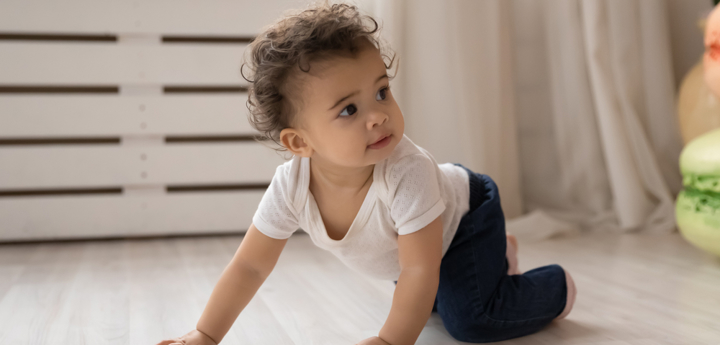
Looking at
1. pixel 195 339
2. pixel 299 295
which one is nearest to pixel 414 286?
pixel 195 339

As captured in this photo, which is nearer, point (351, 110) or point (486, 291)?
point (351, 110)

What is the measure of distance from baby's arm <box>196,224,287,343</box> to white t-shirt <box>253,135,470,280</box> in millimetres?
20

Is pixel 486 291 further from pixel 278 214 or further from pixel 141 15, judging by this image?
pixel 141 15

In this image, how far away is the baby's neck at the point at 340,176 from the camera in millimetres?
817

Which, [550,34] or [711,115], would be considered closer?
[711,115]

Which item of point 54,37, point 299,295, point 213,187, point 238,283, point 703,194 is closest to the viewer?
point 238,283

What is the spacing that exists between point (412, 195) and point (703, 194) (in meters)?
0.83

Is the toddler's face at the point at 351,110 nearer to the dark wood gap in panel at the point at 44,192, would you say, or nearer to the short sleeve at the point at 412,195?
the short sleeve at the point at 412,195

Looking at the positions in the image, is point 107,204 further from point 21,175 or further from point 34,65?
point 34,65

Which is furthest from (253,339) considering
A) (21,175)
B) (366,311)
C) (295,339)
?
(21,175)

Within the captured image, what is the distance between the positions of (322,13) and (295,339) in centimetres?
48

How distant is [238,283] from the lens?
822mm

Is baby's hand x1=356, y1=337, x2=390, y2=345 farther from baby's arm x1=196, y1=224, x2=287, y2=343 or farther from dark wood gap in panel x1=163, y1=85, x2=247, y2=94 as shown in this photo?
dark wood gap in panel x1=163, y1=85, x2=247, y2=94

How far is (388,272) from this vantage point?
0.92 meters
